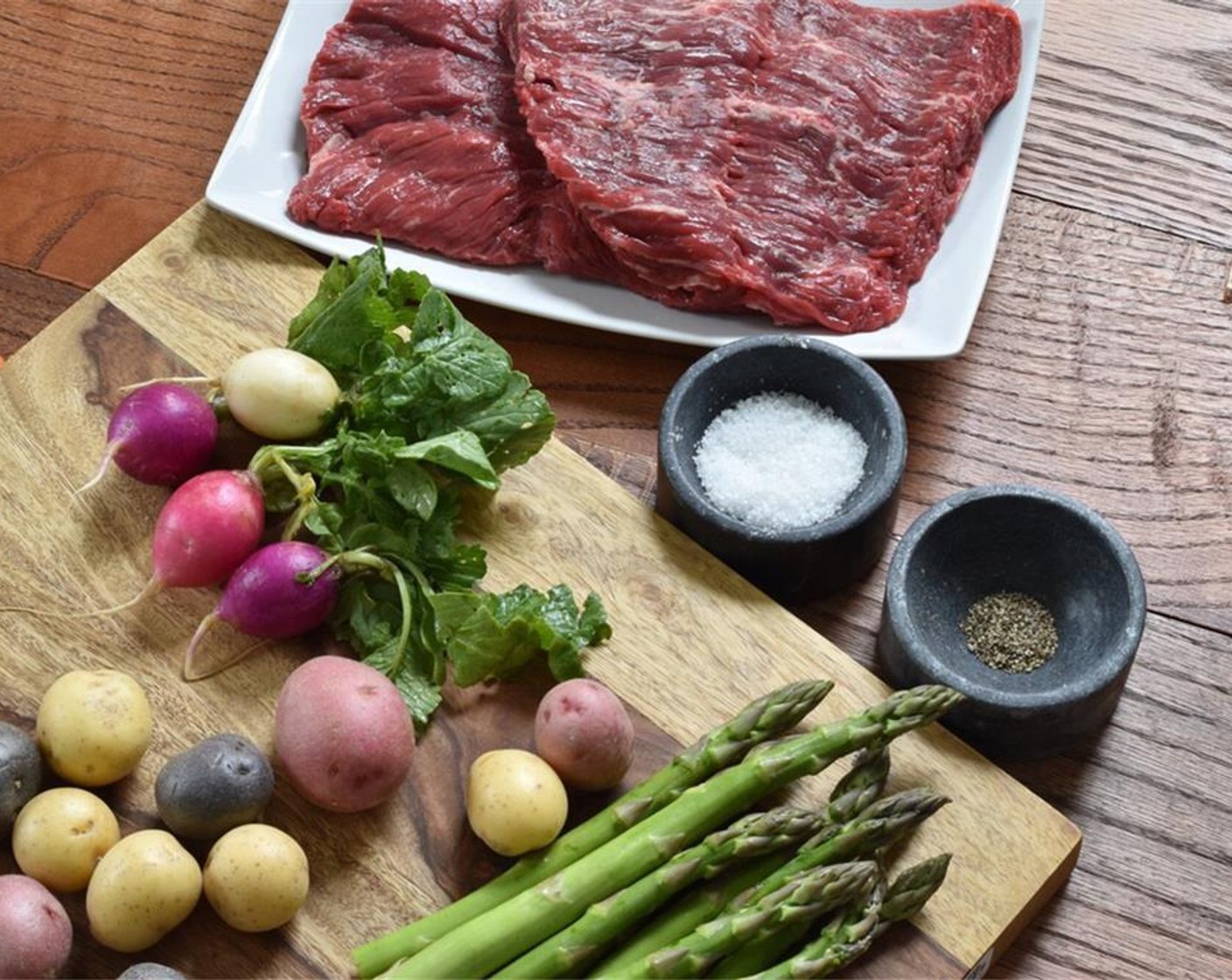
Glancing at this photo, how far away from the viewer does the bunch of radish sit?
2.50 meters

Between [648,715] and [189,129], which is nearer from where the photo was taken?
[648,715]

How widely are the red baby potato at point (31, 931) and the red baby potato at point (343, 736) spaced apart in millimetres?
348

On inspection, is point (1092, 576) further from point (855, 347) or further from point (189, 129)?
point (189, 129)

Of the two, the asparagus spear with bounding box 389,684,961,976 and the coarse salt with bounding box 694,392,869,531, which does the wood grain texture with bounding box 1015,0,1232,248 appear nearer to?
the coarse salt with bounding box 694,392,869,531

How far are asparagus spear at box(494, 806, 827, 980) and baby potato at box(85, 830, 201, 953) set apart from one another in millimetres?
424

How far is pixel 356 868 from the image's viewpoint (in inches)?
93.7

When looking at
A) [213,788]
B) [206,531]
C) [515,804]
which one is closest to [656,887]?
[515,804]

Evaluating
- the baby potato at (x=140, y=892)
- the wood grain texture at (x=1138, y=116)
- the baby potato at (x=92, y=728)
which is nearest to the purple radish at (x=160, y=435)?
the baby potato at (x=92, y=728)

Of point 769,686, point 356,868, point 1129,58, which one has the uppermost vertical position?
point 1129,58

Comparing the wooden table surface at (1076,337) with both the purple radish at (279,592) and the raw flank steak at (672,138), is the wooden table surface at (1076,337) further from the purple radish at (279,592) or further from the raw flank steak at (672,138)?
the purple radish at (279,592)

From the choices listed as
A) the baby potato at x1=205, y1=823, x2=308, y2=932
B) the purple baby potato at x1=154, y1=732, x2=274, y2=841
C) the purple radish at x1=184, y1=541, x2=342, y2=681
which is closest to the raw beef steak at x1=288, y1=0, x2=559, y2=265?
the purple radish at x1=184, y1=541, x2=342, y2=681

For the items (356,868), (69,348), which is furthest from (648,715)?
(69,348)

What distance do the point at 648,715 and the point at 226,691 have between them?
60 centimetres

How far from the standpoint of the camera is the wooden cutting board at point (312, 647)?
2.34 m
